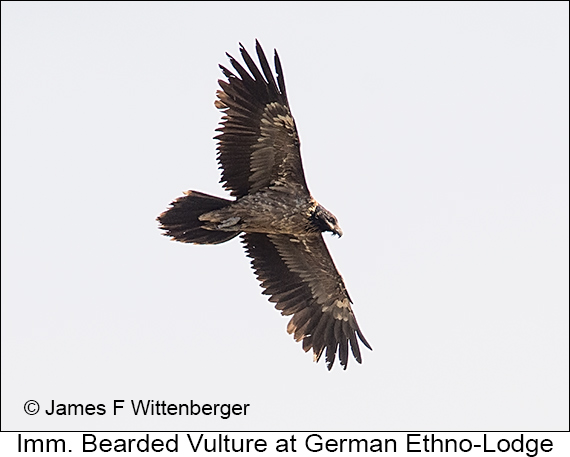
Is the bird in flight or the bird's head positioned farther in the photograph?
the bird's head

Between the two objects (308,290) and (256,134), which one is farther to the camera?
(308,290)

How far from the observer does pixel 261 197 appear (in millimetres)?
15102

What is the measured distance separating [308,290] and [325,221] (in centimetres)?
139

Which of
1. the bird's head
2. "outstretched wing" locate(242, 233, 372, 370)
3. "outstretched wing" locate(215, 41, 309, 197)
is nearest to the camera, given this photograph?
"outstretched wing" locate(215, 41, 309, 197)

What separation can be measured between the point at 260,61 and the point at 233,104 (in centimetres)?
57

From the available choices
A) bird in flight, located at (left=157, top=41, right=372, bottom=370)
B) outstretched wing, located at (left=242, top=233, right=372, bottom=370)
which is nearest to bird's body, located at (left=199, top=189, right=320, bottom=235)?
bird in flight, located at (left=157, top=41, right=372, bottom=370)

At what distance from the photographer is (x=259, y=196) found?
15109 mm

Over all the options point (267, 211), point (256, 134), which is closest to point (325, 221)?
point (267, 211)

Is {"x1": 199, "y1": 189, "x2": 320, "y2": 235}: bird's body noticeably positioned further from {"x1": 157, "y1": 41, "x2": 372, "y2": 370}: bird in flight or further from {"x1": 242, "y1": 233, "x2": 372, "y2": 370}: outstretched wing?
{"x1": 242, "y1": 233, "x2": 372, "y2": 370}: outstretched wing

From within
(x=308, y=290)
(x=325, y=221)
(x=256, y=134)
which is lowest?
(x=308, y=290)

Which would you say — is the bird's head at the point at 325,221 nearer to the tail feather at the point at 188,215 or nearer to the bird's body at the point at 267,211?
the bird's body at the point at 267,211

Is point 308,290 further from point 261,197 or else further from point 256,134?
point 256,134

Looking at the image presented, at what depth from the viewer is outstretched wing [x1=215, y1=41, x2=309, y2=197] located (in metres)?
14.7
